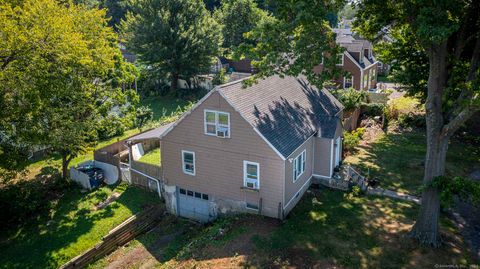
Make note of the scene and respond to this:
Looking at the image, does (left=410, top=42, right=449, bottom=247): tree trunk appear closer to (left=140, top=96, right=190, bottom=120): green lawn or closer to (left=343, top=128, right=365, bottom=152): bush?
(left=343, top=128, right=365, bottom=152): bush

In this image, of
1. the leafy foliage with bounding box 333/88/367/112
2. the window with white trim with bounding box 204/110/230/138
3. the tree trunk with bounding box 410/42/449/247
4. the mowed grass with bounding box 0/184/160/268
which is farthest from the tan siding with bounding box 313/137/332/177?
the leafy foliage with bounding box 333/88/367/112

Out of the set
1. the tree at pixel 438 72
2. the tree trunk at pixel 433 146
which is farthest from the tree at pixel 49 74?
the tree trunk at pixel 433 146

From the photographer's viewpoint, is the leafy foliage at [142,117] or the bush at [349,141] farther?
the leafy foliage at [142,117]

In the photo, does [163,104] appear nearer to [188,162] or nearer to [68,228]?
[188,162]

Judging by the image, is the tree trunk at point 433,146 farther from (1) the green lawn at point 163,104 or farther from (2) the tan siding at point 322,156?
(1) the green lawn at point 163,104

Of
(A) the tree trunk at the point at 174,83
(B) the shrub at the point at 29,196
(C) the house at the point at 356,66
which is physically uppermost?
(C) the house at the point at 356,66

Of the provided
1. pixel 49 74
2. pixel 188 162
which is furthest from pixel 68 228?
pixel 49 74

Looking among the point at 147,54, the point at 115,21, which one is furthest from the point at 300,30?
the point at 115,21
